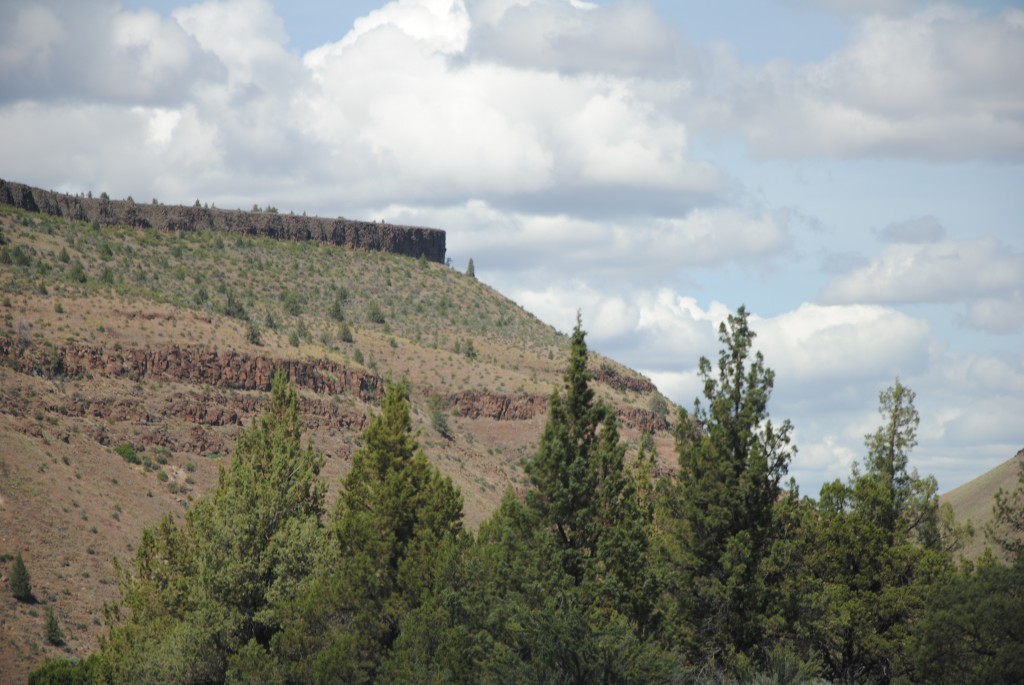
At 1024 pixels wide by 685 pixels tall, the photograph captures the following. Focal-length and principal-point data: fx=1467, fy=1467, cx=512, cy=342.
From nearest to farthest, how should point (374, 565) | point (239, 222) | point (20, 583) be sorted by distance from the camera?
1. point (374, 565)
2. point (20, 583)
3. point (239, 222)

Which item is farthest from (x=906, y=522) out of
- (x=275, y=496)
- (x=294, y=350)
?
(x=294, y=350)

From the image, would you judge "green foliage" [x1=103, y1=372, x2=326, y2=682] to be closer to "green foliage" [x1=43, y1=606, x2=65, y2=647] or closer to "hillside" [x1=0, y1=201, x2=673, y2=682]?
"green foliage" [x1=43, y1=606, x2=65, y2=647]

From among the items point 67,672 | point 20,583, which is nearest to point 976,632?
point 67,672

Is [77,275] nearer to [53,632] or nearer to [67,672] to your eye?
[53,632]

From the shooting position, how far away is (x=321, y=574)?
47438 millimetres

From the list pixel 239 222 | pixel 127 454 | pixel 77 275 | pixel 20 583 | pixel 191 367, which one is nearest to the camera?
pixel 20 583

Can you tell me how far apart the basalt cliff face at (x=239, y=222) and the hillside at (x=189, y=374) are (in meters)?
1.90

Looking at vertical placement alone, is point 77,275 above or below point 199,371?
above

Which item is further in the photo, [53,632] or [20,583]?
[20,583]

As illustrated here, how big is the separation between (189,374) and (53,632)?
32.4 metres

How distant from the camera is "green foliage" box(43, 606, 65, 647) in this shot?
66.1m

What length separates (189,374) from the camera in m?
96.6

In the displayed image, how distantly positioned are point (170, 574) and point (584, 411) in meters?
19.0

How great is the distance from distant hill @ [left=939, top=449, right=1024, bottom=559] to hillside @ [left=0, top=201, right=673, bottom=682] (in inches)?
897
